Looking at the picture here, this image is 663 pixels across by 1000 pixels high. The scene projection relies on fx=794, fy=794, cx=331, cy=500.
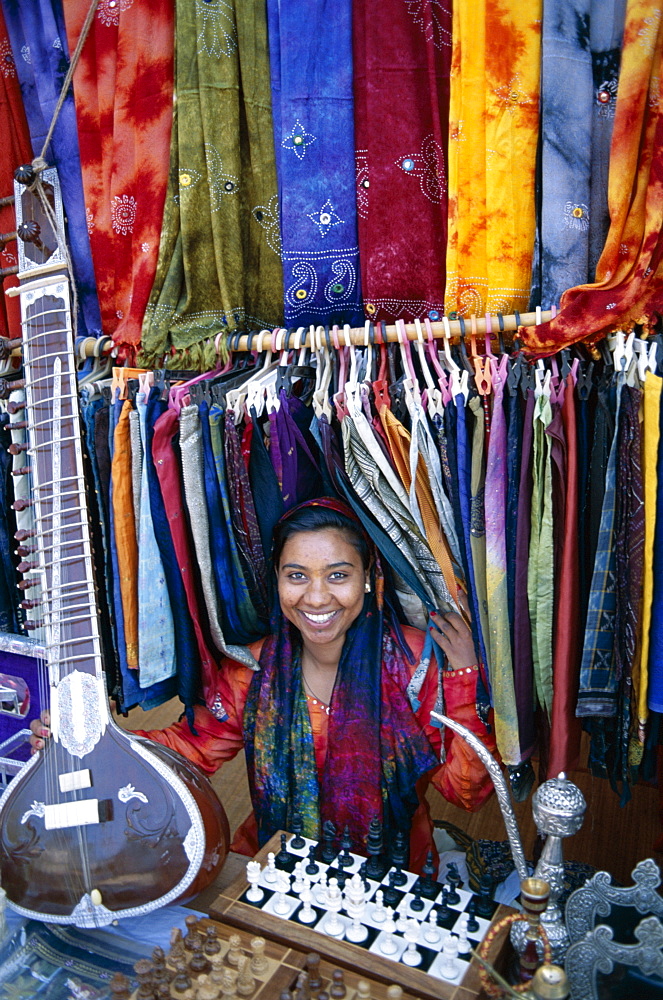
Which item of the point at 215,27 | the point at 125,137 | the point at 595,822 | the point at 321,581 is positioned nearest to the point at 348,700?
the point at 321,581

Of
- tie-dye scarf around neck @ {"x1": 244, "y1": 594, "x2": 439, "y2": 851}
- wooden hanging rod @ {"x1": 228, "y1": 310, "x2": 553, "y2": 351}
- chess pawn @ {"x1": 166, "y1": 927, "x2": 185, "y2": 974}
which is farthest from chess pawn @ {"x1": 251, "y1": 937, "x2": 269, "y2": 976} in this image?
wooden hanging rod @ {"x1": 228, "y1": 310, "x2": 553, "y2": 351}

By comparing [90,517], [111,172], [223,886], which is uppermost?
[111,172]

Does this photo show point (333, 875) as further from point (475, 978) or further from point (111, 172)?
point (111, 172)

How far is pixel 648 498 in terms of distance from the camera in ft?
4.70

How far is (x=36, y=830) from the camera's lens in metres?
1.49

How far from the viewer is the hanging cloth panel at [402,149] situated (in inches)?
63.2

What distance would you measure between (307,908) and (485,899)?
1.04ft

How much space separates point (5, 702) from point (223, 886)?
0.70 meters

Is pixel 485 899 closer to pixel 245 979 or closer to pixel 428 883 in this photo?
pixel 428 883

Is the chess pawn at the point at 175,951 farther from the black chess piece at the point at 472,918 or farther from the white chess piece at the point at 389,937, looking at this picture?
the black chess piece at the point at 472,918

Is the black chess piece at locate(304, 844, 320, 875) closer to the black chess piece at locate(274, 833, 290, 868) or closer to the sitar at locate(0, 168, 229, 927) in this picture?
the black chess piece at locate(274, 833, 290, 868)

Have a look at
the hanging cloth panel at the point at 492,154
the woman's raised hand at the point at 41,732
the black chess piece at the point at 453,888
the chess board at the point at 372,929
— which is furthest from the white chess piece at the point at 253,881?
the hanging cloth panel at the point at 492,154

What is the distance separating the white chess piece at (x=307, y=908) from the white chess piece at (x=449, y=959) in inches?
9.1

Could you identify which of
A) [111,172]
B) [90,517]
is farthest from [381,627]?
[111,172]
